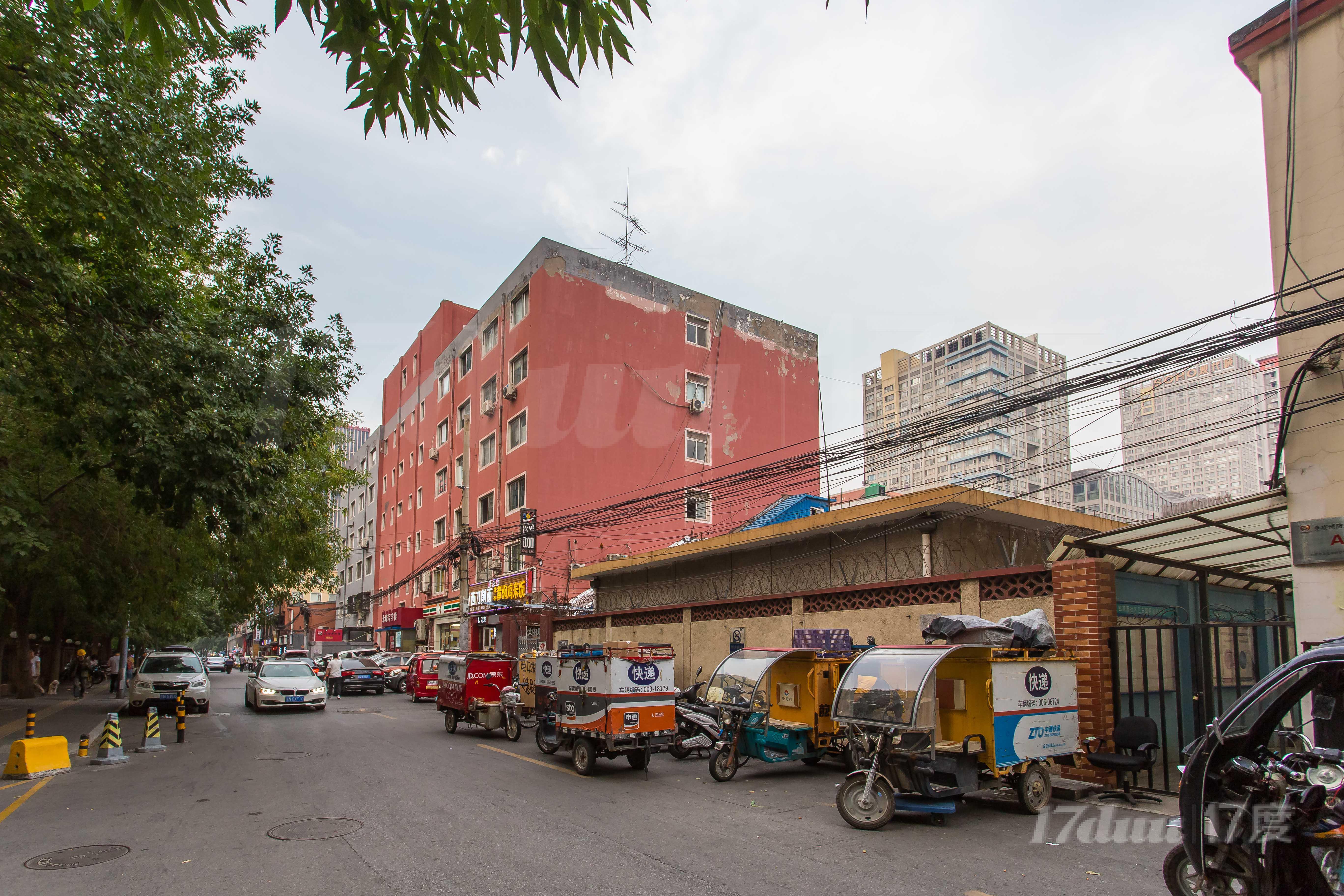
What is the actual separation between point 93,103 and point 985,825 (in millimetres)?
13333

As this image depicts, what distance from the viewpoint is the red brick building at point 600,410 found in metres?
34.0

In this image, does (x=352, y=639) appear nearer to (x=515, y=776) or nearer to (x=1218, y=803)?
(x=515, y=776)

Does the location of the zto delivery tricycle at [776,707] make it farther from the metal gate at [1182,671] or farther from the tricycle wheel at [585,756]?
the metal gate at [1182,671]

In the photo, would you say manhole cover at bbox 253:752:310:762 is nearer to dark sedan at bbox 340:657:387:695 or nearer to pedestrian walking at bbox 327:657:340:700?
pedestrian walking at bbox 327:657:340:700

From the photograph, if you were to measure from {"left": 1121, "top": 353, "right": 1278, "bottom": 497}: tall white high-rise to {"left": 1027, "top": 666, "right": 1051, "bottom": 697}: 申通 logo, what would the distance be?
375cm

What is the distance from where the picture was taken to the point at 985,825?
8.55m

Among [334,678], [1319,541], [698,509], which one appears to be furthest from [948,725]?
[334,678]

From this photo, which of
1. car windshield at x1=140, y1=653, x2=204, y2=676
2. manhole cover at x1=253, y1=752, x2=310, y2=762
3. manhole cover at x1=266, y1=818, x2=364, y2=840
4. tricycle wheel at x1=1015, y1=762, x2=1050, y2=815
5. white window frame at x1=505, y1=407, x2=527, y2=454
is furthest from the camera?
white window frame at x1=505, y1=407, x2=527, y2=454

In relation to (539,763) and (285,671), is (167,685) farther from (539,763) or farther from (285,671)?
(539,763)

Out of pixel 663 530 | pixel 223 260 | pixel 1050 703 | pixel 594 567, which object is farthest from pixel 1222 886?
pixel 663 530

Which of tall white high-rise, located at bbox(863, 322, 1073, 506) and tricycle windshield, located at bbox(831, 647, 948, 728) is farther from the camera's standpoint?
tall white high-rise, located at bbox(863, 322, 1073, 506)

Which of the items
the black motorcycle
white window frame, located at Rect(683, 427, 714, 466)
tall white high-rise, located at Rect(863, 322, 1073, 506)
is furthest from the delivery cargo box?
white window frame, located at Rect(683, 427, 714, 466)

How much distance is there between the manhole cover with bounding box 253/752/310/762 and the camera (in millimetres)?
13664

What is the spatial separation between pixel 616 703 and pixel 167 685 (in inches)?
619
